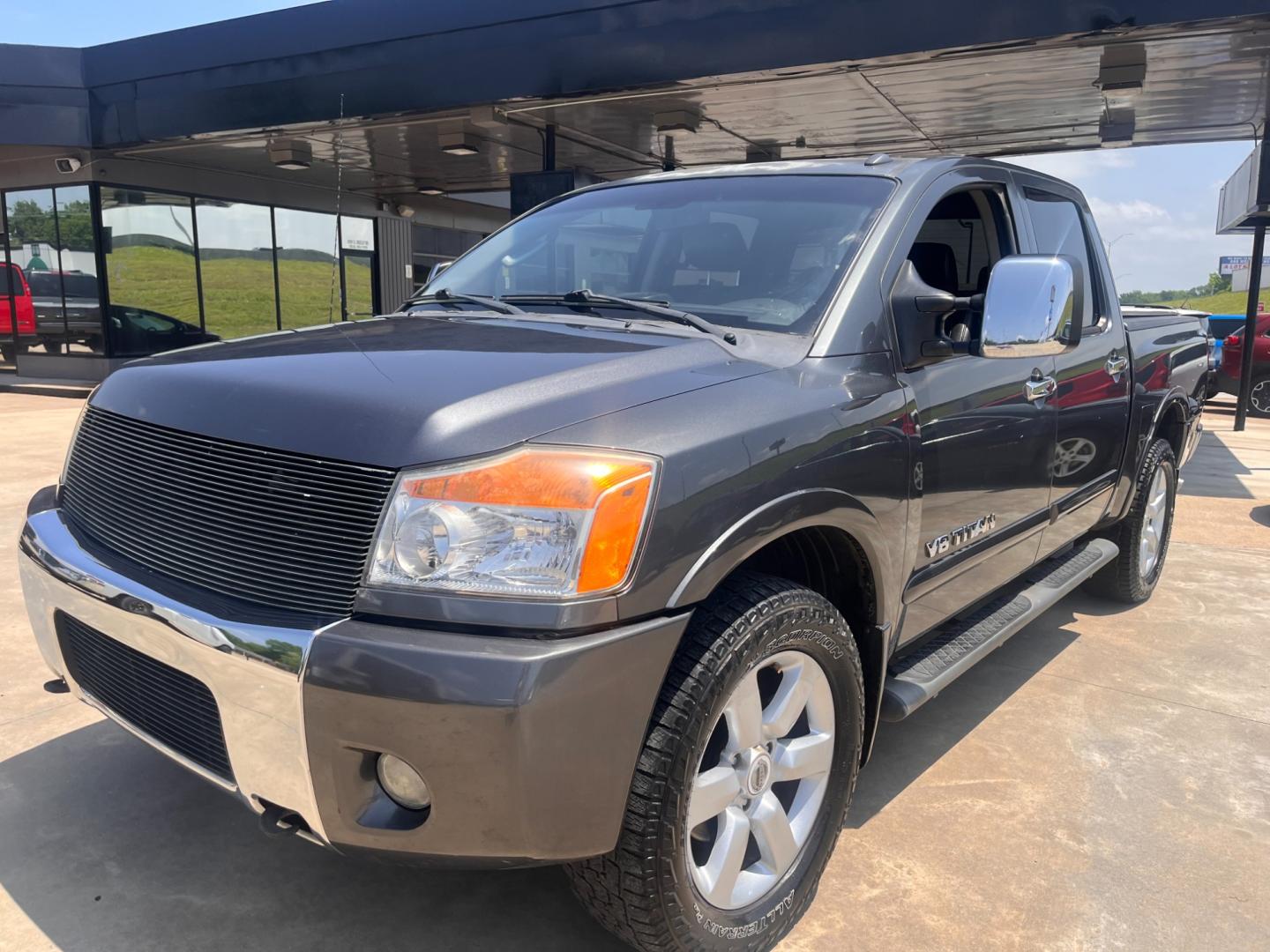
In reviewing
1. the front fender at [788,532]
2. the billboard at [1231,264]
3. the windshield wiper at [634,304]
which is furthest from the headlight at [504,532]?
the billboard at [1231,264]

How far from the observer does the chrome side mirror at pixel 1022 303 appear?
2.69 m

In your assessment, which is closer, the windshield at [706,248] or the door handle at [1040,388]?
the windshield at [706,248]

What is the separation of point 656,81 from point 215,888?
819 cm

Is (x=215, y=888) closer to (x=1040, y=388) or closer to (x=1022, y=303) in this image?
(x=1022, y=303)

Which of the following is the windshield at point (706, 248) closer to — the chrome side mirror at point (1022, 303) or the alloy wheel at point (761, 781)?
the chrome side mirror at point (1022, 303)

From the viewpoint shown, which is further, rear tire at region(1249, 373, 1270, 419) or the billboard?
the billboard

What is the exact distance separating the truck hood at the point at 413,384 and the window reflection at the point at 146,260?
50.1ft

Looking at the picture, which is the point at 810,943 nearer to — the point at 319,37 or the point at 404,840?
the point at 404,840

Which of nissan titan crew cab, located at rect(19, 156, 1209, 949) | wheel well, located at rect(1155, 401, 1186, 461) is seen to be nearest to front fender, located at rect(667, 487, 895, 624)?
nissan titan crew cab, located at rect(19, 156, 1209, 949)

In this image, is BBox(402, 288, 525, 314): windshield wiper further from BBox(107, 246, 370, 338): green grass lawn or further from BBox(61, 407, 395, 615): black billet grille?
BBox(107, 246, 370, 338): green grass lawn

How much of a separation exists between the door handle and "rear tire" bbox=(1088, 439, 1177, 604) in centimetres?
152

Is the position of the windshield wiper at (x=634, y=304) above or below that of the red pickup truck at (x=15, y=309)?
above

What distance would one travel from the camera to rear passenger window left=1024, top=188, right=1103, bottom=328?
3799 millimetres

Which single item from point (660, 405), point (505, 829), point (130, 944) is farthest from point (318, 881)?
point (660, 405)
